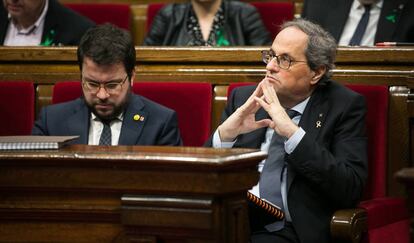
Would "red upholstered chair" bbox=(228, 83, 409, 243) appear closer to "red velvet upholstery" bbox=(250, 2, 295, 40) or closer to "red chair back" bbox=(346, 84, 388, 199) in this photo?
"red chair back" bbox=(346, 84, 388, 199)

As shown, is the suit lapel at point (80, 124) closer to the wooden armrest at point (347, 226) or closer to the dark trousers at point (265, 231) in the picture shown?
the dark trousers at point (265, 231)

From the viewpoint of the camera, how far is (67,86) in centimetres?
198

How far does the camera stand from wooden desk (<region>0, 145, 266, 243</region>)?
3.78 ft

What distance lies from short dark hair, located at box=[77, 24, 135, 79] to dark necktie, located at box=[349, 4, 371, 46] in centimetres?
86

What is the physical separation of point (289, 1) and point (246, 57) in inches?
38.2

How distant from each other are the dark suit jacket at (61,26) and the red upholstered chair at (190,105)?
643mm

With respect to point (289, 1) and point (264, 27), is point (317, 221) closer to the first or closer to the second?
point (264, 27)

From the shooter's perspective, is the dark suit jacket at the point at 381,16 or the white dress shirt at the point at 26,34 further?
the white dress shirt at the point at 26,34

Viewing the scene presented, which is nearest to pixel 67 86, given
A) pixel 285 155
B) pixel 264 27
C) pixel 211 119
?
pixel 211 119

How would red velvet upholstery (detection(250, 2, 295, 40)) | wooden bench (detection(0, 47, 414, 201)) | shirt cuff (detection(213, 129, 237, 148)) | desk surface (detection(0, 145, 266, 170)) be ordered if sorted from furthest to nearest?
1. red velvet upholstery (detection(250, 2, 295, 40))
2. wooden bench (detection(0, 47, 414, 201))
3. shirt cuff (detection(213, 129, 237, 148))
4. desk surface (detection(0, 145, 266, 170))

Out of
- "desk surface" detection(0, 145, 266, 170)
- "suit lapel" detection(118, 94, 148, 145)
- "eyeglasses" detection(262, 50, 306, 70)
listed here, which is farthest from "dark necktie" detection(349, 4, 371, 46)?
"desk surface" detection(0, 145, 266, 170)

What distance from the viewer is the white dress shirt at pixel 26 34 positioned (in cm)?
259

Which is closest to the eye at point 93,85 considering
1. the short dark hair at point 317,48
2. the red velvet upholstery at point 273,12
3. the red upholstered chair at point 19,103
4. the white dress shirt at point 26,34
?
the red upholstered chair at point 19,103

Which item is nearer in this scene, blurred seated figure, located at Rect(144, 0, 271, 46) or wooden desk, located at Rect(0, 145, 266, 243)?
wooden desk, located at Rect(0, 145, 266, 243)
